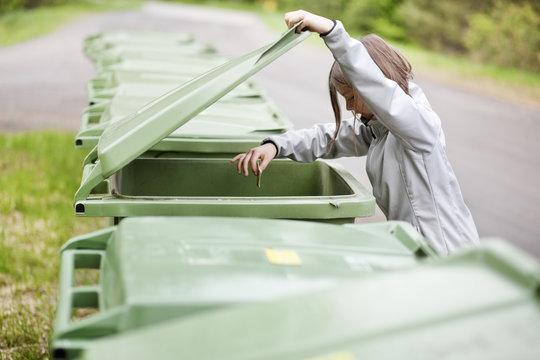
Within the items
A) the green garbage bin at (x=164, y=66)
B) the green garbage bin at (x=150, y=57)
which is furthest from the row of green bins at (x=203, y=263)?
the green garbage bin at (x=150, y=57)

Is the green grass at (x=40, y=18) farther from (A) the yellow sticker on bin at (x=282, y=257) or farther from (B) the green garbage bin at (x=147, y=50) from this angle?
(A) the yellow sticker on bin at (x=282, y=257)

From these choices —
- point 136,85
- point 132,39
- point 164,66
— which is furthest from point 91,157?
point 132,39

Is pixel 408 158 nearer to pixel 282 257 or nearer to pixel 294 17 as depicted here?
pixel 294 17

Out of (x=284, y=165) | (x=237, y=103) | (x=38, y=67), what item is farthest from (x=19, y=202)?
(x=38, y=67)

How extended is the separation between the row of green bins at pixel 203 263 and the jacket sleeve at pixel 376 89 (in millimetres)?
389

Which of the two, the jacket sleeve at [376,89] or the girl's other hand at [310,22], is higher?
the girl's other hand at [310,22]

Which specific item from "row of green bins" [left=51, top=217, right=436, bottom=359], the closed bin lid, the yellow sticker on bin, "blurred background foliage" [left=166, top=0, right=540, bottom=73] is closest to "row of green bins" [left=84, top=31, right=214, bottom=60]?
the closed bin lid

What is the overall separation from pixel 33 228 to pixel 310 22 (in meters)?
3.34

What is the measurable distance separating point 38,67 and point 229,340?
44.9 ft

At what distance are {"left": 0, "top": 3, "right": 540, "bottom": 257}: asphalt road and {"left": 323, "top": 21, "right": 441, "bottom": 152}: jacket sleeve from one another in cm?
319

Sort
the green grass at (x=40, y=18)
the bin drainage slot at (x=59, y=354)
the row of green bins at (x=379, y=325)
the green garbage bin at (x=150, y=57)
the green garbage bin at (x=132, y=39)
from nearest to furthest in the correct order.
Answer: the row of green bins at (x=379, y=325), the bin drainage slot at (x=59, y=354), the green garbage bin at (x=150, y=57), the green garbage bin at (x=132, y=39), the green grass at (x=40, y=18)

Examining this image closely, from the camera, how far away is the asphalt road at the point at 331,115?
21.5ft

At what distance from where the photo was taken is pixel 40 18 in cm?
2244

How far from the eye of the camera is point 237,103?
4.63m
